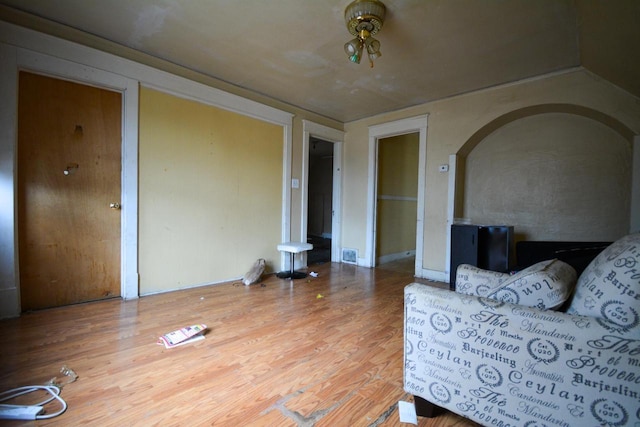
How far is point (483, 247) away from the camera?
11.2 feet

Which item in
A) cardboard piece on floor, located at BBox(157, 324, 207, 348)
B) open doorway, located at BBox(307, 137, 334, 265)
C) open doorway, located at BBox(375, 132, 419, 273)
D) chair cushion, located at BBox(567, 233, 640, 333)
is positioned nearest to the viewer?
chair cushion, located at BBox(567, 233, 640, 333)

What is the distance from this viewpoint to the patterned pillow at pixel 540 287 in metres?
1.11

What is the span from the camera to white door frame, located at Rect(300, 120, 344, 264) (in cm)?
438

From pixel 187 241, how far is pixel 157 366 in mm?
1736

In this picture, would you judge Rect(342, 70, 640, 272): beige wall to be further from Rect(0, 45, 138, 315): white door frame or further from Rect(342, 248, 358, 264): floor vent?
Rect(0, 45, 138, 315): white door frame

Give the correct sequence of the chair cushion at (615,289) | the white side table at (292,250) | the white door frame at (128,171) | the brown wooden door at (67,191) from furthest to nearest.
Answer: the white side table at (292,250) < the white door frame at (128,171) < the brown wooden door at (67,191) < the chair cushion at (615,289)

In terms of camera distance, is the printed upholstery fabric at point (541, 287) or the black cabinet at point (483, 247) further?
the black cabinet at point (483, 247)

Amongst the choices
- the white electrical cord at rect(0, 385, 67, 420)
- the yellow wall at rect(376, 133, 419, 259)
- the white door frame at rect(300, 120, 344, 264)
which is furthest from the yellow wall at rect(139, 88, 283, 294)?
the yellow wall at rect(376, 133, 419, 259)

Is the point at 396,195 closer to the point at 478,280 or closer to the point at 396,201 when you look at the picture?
the point at 396,201

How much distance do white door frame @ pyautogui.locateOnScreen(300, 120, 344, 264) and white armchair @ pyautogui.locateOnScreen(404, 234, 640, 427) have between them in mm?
3229

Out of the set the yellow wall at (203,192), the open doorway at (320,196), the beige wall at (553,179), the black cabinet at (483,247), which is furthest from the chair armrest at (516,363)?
the open doorway at (320,196)

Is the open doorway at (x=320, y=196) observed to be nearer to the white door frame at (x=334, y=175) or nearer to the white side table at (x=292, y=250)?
the white door frame at (x=334, y=175)

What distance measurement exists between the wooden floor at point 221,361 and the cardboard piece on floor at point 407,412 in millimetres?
41

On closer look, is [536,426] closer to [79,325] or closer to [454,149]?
[79,325]
